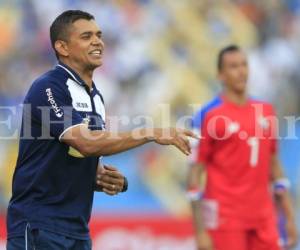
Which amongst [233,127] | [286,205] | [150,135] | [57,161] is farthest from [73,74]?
[286,205]

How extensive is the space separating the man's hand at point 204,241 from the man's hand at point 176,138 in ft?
9.12

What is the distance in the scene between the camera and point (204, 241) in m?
7.57

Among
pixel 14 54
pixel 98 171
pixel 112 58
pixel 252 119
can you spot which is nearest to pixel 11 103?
pixel 14 54

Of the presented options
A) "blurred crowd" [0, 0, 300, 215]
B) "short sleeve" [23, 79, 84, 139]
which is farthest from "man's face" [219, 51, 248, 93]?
"blurred crowd" [0, 0, 300, 215]

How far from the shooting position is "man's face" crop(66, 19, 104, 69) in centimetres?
551

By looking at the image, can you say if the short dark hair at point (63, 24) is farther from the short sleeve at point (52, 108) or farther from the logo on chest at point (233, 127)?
the logo on chest at point (233, 127)

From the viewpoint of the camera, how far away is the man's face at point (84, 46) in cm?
551

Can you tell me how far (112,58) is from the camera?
11477 mm

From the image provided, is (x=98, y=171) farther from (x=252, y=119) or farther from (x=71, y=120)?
(x=252, y=119)

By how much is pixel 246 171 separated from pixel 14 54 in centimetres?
452

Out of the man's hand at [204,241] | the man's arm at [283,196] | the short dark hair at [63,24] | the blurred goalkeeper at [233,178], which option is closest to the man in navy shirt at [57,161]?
the short dark hair at [63,24]

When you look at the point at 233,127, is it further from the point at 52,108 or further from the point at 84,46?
the point at 52,108

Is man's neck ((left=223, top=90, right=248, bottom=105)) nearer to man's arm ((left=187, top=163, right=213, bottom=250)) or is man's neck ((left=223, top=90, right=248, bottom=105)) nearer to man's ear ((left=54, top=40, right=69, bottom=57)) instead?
man's arm ((left=187, top=163, right=213, bottom=250))

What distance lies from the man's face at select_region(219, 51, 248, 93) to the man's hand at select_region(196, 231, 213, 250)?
1.31 meters
